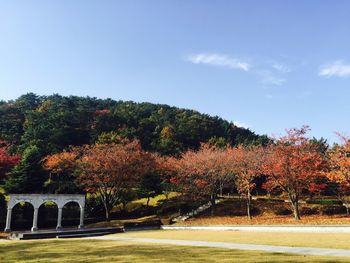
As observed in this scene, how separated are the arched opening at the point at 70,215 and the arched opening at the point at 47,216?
1.18 meters

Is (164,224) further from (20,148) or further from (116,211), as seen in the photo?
(20,148)

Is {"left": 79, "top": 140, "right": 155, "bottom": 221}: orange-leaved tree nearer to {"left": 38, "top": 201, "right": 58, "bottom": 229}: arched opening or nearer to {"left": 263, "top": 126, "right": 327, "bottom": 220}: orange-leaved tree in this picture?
{"left": 38, "top": 201, "right": 58, "bottom": 229}: arched opening

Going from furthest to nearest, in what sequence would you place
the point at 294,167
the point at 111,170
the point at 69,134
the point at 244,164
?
the point at 69,134
the point at 244,164
the point at 111,170
the point at 294,167

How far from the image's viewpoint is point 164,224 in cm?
3853

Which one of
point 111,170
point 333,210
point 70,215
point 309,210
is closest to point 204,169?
point 111,170

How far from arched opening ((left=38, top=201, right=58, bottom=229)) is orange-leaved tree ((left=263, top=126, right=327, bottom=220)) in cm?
2602

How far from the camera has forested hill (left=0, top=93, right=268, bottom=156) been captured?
60.8 metres

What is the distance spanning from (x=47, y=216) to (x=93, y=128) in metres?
28.0

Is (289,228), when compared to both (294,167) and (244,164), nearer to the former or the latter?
(294,167)

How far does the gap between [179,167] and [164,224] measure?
876 cm

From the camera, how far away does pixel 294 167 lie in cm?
3391

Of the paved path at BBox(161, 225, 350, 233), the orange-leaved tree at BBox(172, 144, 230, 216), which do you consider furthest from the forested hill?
the paved path at BBox(161, 225, 350, 233)

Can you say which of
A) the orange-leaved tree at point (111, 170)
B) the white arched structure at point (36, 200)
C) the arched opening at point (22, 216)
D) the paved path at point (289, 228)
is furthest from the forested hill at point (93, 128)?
the paved path at point (289, 228)

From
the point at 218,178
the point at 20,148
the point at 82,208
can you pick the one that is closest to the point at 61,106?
the point at 20,148
